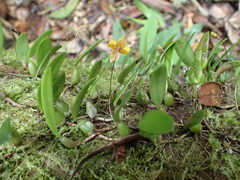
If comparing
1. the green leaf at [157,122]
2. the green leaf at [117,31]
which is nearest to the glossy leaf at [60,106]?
the green leaf at [157,122]

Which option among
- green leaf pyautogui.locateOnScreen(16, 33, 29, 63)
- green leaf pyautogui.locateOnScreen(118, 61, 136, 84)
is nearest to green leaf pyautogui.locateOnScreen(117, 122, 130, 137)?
green leaf pyautogui.locateOnScreen(118, 61, 136, 84)

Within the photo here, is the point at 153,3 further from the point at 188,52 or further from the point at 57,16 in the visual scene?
the point at 188,52

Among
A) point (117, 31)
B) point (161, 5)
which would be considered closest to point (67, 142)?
point (117, 31)

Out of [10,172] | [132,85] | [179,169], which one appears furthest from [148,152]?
[10,172]

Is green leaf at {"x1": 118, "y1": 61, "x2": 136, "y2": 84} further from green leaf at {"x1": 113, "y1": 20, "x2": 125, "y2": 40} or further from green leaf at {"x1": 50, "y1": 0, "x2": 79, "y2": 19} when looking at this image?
green leaf at {"x1": 50, "y1": 0, "x2": 79, "y2": 19}

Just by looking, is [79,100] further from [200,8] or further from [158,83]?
[200,8]

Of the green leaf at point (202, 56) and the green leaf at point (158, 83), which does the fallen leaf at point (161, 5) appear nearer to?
the green leaf at point (202, 56)
